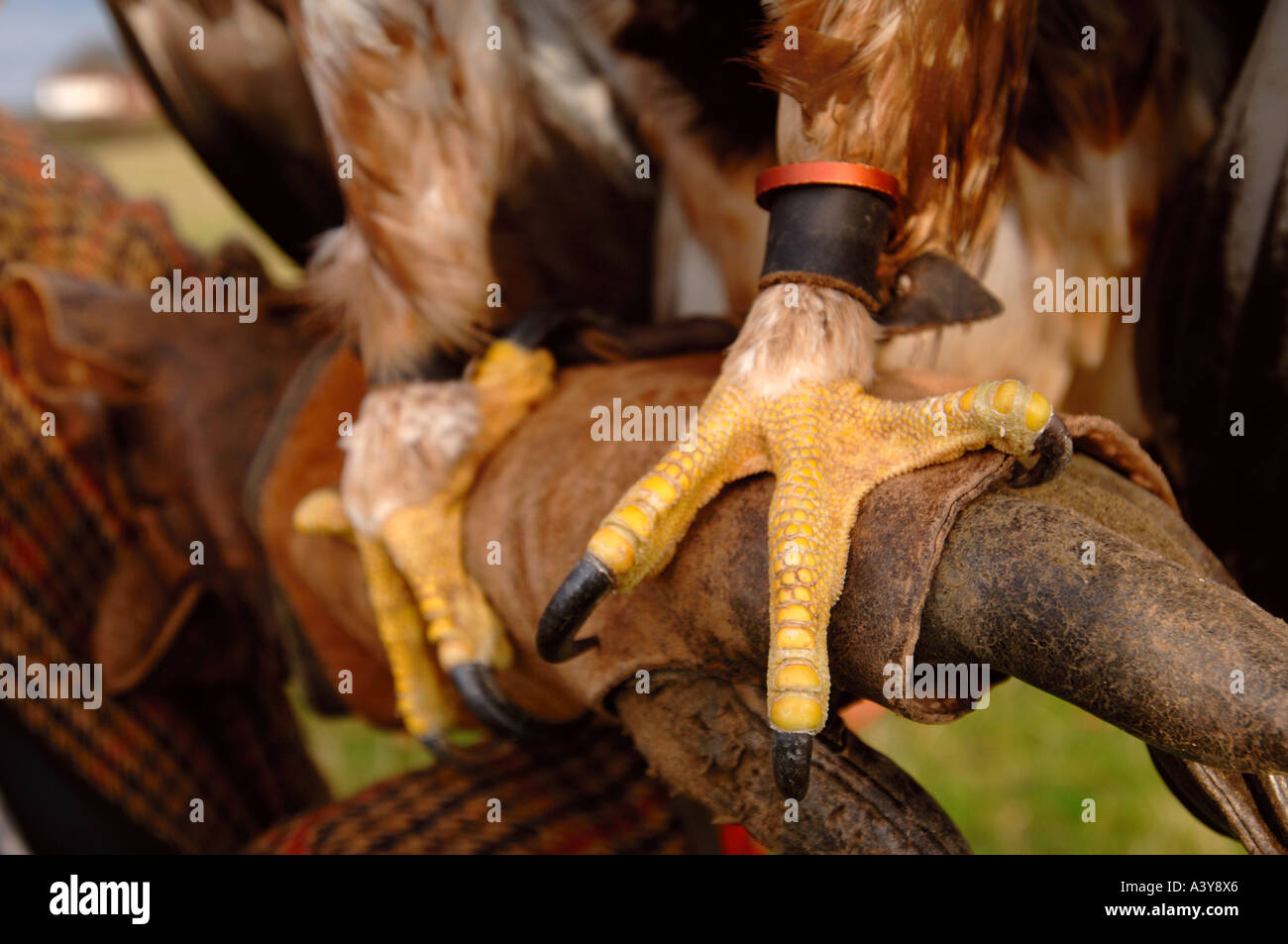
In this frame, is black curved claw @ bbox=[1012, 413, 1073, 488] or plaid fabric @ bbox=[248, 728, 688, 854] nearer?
black curved claw @ bbox=[1012, 413, 1073, 488]

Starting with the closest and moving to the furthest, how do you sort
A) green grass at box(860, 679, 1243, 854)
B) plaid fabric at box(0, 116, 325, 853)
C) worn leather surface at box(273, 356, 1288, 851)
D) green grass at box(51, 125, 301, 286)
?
worn leather surface at box(273, 356, 1288, 851) < plaid fabric at box(0, 116, 325, 853) < green grass at box(860, 679, 1243, 854) < green grass at box(51, 125, 301, 286)

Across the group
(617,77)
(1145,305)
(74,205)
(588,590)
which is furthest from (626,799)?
(74,205)

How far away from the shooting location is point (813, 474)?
64cm

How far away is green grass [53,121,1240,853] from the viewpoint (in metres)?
2.07

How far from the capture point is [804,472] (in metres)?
0.65

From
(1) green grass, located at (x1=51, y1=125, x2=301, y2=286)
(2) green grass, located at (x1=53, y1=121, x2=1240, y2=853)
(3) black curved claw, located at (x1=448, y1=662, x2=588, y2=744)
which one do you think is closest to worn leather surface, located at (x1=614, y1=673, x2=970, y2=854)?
(3) black curved claw, located at (x1=448, y1=662, x2=588, y2=744)

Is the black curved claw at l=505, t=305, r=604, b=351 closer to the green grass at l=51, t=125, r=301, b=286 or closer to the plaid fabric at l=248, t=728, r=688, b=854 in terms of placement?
the plaid fabric at l=248, t=728, r=688, b=854

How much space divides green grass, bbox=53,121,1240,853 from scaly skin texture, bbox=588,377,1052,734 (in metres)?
1.39

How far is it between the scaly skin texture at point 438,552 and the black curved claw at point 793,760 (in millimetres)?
413

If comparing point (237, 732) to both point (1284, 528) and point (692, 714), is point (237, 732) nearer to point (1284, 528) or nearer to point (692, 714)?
point (692, 714)

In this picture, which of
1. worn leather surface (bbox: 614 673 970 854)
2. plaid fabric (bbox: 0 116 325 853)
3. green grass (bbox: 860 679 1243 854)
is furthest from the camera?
green grass (bbox: 860 679 1243 854)

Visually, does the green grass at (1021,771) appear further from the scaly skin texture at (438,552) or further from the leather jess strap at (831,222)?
the leather jess strap at (831,222)

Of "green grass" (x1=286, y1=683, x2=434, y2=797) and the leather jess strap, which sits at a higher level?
the leather jess strap

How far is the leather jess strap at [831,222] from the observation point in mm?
708
